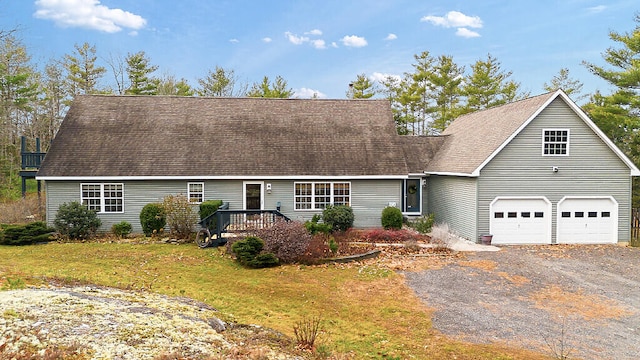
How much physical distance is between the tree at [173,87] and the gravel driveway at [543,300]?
36.3 meters

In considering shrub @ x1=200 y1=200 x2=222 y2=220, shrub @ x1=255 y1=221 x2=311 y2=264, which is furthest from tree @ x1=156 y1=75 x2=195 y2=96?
shrub @ x1=255 y1=221 x2=311 y2=264

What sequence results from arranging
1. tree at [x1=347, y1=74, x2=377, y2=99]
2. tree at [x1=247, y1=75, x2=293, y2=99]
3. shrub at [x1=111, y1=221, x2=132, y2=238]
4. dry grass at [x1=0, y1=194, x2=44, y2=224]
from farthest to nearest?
tree at [x1=347, y1=74, x2=377, y2=99] → tree at [x1=247, y1=75, x2=293, y2=99] → dry grass at [x1=0, y1=194, x2=44, y2=224] → shrub at [x1=111, y1=221, x2=132, y2=238]

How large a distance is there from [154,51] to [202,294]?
37.0 m

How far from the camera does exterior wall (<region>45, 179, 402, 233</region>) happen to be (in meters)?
18.6

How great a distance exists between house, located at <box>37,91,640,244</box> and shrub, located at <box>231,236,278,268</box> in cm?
619

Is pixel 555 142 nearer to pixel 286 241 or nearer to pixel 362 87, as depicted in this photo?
pixel 286 241

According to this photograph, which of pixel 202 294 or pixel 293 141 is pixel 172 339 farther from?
pixel 293 141

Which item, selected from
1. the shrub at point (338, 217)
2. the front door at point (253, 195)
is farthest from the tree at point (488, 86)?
the front door at point (253, 195)

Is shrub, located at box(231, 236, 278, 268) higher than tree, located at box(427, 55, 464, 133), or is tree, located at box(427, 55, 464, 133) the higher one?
tree, located at box(427, 55, 464, 133)

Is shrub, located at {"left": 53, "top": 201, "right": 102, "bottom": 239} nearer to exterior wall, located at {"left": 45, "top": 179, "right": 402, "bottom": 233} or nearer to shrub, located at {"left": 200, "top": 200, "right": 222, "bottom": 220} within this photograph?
exterior wall, located at {"left": 45, "top": 179, "right": 402, "bottom": 233}

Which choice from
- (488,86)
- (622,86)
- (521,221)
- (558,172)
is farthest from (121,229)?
(488,86)

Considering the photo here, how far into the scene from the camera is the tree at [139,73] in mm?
39375

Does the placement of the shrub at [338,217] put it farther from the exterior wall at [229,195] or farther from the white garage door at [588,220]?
the white garage door at [588,220]

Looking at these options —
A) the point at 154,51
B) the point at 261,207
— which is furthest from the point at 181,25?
the point at 261,207
